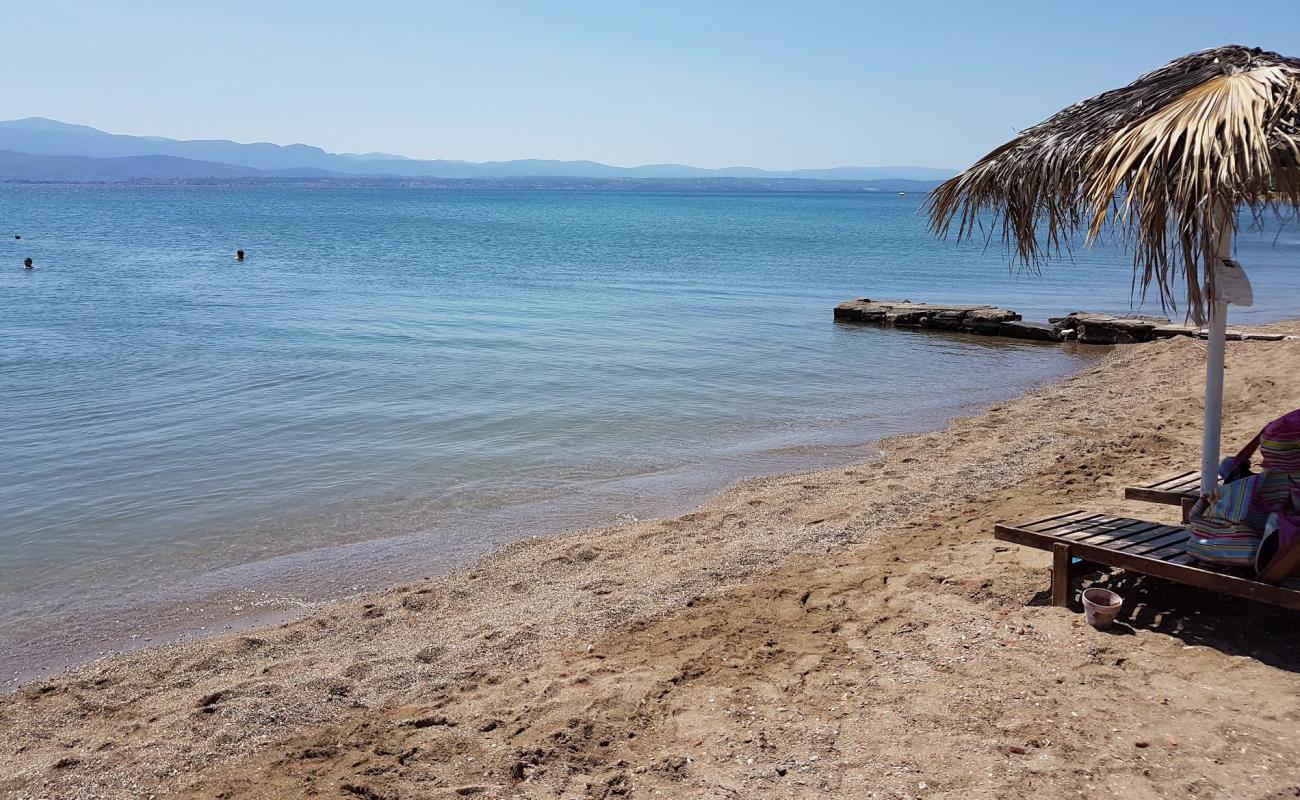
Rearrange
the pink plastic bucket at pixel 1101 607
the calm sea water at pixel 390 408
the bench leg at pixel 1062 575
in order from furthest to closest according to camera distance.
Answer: the calm sea water at pixel 390 408, the bench leg at pixel 1062 575, the pink plastic bucket at pixel 1101 607

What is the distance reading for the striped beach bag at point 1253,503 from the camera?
4.78 meters

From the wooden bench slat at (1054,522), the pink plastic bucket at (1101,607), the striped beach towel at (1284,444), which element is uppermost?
the striped beach towel at (1284,444)

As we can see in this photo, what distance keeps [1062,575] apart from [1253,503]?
1.06 meters

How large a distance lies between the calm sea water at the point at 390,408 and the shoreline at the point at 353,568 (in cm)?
4

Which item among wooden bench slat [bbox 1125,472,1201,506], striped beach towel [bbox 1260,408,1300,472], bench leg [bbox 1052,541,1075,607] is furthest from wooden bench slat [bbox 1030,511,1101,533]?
striped beach towel [bbox 1260,408,1300,472]

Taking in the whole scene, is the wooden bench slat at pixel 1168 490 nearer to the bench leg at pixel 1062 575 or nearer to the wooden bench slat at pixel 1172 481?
the wooden bench slat at pixel 1172 481

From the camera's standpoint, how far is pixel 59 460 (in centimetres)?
1089

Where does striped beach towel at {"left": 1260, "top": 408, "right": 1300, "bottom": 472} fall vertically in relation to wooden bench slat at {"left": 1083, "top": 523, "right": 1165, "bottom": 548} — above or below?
above

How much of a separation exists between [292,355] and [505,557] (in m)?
11.5

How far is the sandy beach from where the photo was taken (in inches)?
Result: 164

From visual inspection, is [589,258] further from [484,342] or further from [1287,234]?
[1287,234]

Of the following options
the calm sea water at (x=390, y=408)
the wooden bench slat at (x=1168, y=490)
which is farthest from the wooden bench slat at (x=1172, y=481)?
the calm sea water at (x=390, y=408)

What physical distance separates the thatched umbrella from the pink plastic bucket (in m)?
1.21

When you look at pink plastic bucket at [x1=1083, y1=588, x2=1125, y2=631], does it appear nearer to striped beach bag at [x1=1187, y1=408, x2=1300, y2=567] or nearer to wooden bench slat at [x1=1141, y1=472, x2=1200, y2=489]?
striped beach bag at [x1=1187, y1=408, x2=1300, y2=567]
